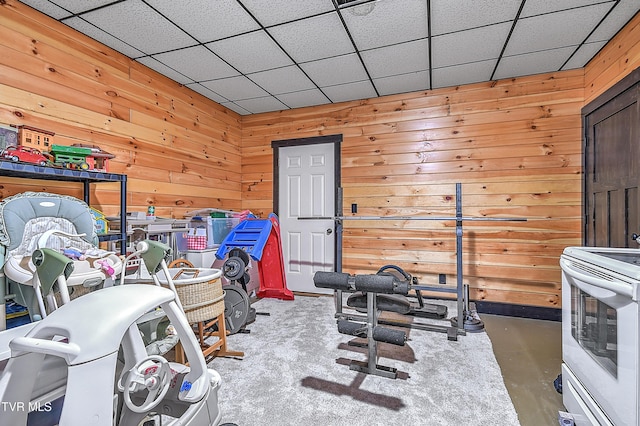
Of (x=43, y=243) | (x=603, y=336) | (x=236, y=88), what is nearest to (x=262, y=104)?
(x=236, y=88)

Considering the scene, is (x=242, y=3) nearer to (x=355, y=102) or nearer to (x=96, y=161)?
(x=96, y=161)

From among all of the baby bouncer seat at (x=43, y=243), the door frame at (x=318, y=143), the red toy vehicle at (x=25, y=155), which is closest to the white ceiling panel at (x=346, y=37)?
the door frame at (x=318, y=143)

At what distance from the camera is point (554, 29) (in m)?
2.68

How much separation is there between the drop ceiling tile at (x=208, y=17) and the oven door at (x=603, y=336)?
8.88ft

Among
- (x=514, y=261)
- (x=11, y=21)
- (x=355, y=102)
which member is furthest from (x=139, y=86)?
(x=514, y=261)

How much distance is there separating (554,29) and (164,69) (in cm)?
370

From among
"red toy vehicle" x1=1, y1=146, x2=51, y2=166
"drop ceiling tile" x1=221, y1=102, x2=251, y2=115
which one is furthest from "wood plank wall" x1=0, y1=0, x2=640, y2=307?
"red toy vehicle" x1=1, y1=146, x2=51, y2=166

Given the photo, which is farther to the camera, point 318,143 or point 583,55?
point 318,143

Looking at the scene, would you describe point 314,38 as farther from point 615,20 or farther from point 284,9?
point 615,20

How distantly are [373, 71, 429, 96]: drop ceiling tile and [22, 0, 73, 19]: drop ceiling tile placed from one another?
9.50 ft

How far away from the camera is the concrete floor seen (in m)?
1.92

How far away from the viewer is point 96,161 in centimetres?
257

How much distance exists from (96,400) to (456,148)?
13.1ft

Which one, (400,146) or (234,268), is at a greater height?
(400,146)
